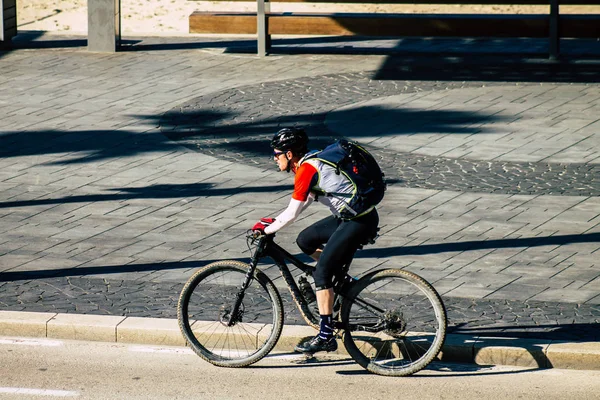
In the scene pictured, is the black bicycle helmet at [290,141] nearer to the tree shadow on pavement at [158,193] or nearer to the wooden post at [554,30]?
the tree shadow on pavement at [158,193]

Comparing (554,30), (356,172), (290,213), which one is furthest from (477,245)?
(554,30)

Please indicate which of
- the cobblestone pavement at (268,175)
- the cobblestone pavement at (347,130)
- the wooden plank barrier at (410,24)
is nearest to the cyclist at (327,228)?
the cobblestone pavement at (268,175)

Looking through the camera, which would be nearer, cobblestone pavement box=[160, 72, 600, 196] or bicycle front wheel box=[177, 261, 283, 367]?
bicycle front wheel box=[177, 261, 283, 367]

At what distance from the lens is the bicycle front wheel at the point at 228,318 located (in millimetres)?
7059

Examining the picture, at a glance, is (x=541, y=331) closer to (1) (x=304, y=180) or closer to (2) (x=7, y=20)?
(1) (x=304, y=180)

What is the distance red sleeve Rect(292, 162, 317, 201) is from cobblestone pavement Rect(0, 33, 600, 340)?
4.55 ft

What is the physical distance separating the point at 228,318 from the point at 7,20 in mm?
13740

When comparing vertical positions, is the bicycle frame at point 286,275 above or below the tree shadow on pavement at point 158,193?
above

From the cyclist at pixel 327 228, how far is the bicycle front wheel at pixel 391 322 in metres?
0.15

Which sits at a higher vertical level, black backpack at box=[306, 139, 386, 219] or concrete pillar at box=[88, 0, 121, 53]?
black backpack at box=[306, 139, 386, 219]

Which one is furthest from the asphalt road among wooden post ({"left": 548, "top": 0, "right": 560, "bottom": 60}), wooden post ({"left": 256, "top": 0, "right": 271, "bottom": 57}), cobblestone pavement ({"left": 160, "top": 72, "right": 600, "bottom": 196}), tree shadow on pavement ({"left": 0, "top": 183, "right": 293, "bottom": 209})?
wooden post ({"left": 256, "top": 0, "right": 271, "bottom": 57})

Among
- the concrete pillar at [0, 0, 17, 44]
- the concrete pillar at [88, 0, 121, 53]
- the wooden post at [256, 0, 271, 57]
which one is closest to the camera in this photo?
the wooden post at [256, 0, 271, 57]

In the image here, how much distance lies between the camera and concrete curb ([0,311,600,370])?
22.9 feet

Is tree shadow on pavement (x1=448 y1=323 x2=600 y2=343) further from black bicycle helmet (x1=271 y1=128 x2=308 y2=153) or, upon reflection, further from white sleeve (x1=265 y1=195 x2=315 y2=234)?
black bicycle helmet (x1=271 y1=128 x2=308 y2=153)
